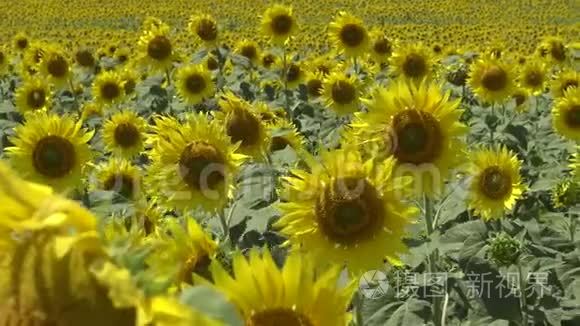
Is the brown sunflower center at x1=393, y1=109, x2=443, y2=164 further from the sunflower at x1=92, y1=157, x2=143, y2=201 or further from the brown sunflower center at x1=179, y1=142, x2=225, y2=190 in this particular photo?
the sunflower at x1=92, y1=157, x2=143, y2=201

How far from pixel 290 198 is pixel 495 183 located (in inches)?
84.2

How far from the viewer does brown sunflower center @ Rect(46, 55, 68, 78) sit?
28.2ft

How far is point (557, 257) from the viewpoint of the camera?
402 cm

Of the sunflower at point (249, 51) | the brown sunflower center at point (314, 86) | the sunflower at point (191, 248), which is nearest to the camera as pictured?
the sunflower at point (191, 248)

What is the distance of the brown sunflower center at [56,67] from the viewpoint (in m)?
8.60

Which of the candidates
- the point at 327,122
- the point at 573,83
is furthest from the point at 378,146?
the point at 573,83

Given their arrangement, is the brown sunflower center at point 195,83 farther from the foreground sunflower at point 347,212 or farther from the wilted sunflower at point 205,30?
the foreground sunflower at point 347,212

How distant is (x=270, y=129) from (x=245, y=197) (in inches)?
48.9

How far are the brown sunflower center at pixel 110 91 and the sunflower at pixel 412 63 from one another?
267 cm

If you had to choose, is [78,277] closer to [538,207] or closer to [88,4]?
[538,207]

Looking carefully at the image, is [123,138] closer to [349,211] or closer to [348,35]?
[348,35]

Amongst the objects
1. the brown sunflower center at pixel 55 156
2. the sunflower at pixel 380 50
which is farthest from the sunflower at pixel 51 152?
the sunflower at pixel 380 50

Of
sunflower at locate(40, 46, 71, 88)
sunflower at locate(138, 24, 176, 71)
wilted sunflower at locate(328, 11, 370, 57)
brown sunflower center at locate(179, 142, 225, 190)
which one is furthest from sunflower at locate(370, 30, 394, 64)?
brown sunflower center at locate(179, 142, 225, 190)

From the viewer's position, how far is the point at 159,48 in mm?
7852
